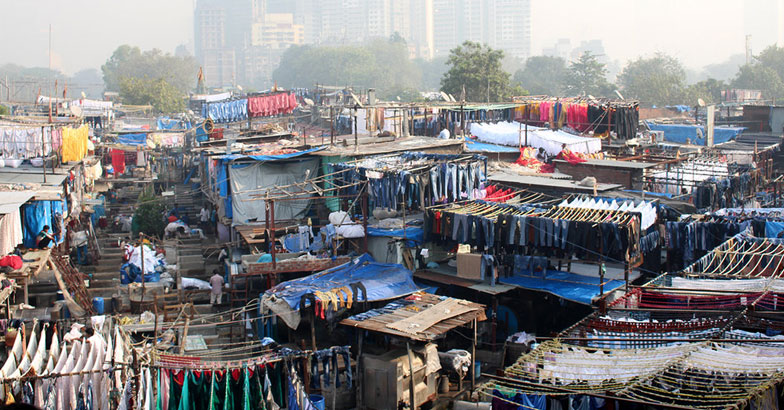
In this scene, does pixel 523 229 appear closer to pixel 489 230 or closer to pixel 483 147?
pixel 489 230

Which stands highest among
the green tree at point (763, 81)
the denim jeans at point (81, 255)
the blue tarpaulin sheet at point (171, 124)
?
the green tree at point (763, 81)

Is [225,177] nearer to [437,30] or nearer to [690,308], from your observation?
[690,308]

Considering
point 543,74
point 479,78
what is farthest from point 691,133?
point 543,74


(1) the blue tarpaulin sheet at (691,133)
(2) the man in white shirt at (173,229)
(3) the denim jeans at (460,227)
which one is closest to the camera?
(3) the denim jeans at (460,227)

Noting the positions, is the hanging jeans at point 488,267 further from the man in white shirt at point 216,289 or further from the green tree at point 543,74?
the green tree at point 543,74

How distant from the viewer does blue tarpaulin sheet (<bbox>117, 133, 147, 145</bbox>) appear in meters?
39.9

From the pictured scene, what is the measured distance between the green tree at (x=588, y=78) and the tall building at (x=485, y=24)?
103009 millimetres

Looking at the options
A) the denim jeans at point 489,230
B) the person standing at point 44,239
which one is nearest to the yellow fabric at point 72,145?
the person standing at point 44,239

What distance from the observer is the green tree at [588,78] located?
6856 centimetres

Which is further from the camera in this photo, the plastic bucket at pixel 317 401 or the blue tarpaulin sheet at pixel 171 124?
the blue tarpaulin sheet at pixel 171 124

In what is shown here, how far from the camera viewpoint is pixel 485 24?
172 m

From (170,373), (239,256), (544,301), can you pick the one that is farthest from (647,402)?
(239,256)

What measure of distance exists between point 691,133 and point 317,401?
26.9 m

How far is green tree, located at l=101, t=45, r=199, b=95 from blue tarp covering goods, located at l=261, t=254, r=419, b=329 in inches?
3152
